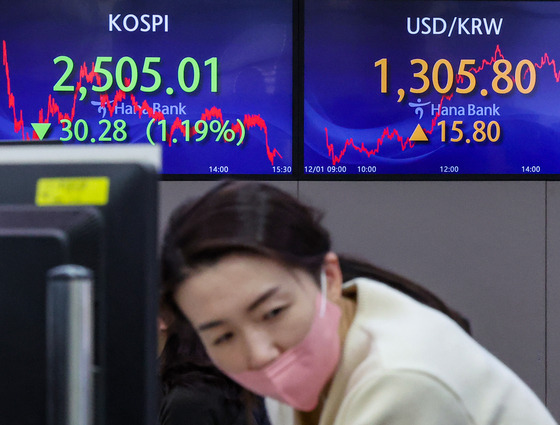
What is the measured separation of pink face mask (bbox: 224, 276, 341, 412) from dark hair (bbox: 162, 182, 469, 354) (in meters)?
0.07

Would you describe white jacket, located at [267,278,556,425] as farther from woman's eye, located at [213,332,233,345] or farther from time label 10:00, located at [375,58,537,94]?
time label 10:00, located at [375,58,537,94]

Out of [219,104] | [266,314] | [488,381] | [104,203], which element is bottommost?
[488,381]

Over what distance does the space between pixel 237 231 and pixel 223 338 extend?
0.46ft

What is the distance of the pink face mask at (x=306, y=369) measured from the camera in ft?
3.66

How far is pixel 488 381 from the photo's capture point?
1.14 m

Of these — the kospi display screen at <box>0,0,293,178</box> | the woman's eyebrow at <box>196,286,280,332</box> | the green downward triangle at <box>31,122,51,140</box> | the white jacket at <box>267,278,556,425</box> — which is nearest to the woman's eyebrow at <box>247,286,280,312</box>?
the woman's eyebrow at <box>196,286,280,332</box>

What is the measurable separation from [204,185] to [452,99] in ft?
3.41

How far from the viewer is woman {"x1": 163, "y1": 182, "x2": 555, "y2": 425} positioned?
41.4 inches

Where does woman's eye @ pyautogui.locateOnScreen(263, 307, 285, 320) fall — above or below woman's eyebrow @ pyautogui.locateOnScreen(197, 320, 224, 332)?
above

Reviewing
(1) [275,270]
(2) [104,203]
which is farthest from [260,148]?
(2) [104,203]

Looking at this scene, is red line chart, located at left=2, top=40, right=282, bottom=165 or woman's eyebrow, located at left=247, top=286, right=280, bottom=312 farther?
red line chart, located at left=2, top=40, right=282, bottom=165

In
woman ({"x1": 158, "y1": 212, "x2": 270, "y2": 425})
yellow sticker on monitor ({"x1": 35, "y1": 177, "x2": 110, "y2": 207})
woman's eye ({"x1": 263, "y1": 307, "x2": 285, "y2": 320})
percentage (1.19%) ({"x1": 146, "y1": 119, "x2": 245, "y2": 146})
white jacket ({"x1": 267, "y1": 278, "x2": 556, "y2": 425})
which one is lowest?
woman ({"x1": 158, "y1": 212, "x2": 270, "y2": 425})

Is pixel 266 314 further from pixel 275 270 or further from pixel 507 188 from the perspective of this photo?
pixel 507 188

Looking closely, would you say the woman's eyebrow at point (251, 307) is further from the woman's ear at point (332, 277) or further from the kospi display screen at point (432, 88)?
the kospi display screen at point (432, 88)
